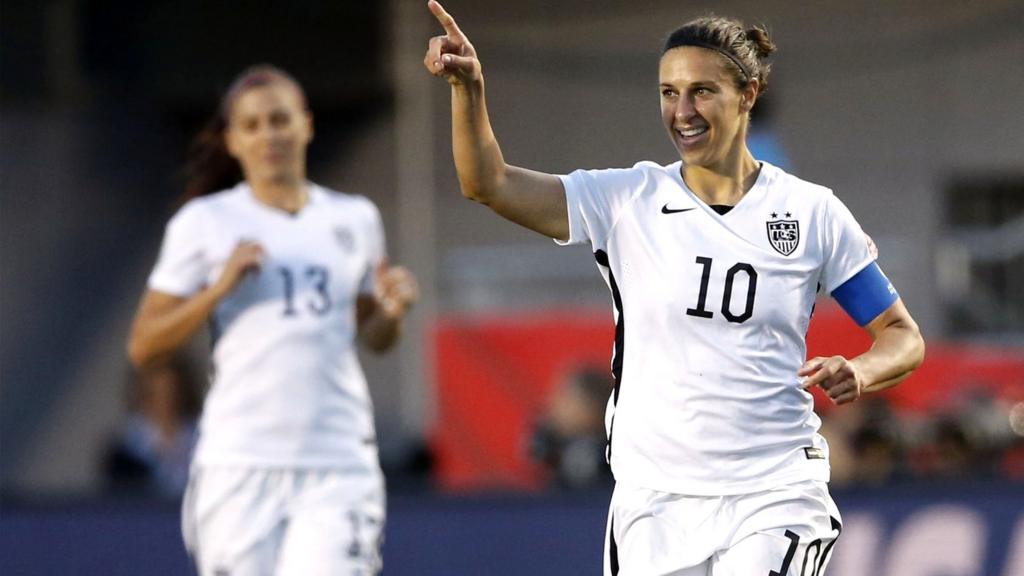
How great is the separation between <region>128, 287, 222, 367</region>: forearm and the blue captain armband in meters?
2.15

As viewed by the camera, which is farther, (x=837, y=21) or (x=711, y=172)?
(x=837, y=21)

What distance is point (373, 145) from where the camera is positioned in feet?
48.9

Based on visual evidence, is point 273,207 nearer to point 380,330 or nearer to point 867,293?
point 380,330

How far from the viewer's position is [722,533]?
14.0 ft

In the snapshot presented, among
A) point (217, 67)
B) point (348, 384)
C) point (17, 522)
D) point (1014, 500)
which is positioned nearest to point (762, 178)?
point (348, 384)

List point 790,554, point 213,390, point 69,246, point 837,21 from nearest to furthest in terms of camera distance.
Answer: point 790,554, point 213,390, point 69,246, point 837,21

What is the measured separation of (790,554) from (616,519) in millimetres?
441

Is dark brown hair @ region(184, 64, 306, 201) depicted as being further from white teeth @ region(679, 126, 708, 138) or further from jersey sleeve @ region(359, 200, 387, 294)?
white teeth @ region(679, 126, 708, 138)

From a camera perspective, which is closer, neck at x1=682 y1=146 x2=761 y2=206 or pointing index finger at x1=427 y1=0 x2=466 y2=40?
pointing index finger at x1=427 y1=0 x2=466 y2=40

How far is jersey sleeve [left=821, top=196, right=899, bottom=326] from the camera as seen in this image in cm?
448

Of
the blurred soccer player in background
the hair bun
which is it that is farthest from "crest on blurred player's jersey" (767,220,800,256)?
the blurred soccer player in background

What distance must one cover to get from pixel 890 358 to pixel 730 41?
888 mm

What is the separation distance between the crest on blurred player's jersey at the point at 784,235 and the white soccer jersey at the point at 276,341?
6.75 ft

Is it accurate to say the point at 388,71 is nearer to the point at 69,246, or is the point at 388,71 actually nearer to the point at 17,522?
the point at 69,246
